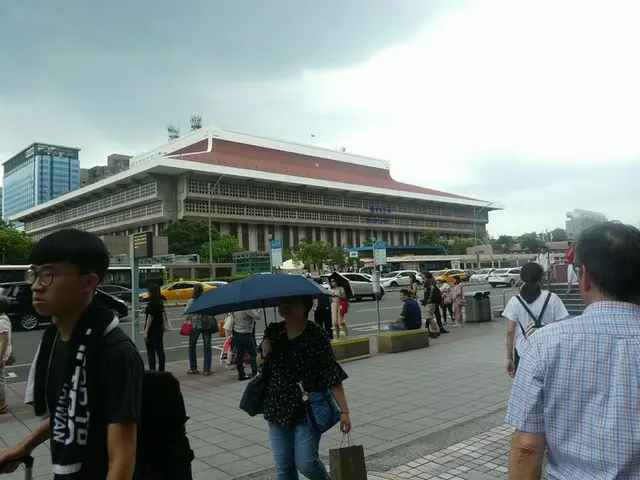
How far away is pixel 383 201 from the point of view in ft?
287

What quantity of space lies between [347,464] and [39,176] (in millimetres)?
151436

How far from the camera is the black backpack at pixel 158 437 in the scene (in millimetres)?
1951

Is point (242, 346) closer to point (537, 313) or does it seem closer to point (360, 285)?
point (537, 313)

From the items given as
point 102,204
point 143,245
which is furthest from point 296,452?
point 102,204

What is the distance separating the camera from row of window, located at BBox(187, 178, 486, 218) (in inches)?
2608

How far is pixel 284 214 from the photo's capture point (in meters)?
73.9

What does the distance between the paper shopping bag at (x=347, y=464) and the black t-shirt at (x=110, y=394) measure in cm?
166

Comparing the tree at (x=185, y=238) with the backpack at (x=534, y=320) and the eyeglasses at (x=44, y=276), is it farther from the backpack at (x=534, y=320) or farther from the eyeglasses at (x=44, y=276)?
the eyeglasses at (x=44, y=276)

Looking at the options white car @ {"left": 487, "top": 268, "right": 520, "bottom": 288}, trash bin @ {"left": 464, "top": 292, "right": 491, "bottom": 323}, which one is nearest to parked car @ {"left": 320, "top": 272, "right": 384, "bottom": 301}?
trash bin @ {"left": 464, "top": 292, "right": 491, "bottom": 323}

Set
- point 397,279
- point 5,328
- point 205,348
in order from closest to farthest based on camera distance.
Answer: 1. point 5,328
2. point 205,348
3. point 397,279

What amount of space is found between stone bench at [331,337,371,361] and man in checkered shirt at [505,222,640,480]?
875cm

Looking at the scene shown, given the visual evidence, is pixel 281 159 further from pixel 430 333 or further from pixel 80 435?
pixel 80 435

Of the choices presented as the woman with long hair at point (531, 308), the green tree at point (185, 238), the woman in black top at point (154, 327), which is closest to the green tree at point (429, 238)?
the green tree at point (185, 238)

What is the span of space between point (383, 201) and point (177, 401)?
3406 inches
